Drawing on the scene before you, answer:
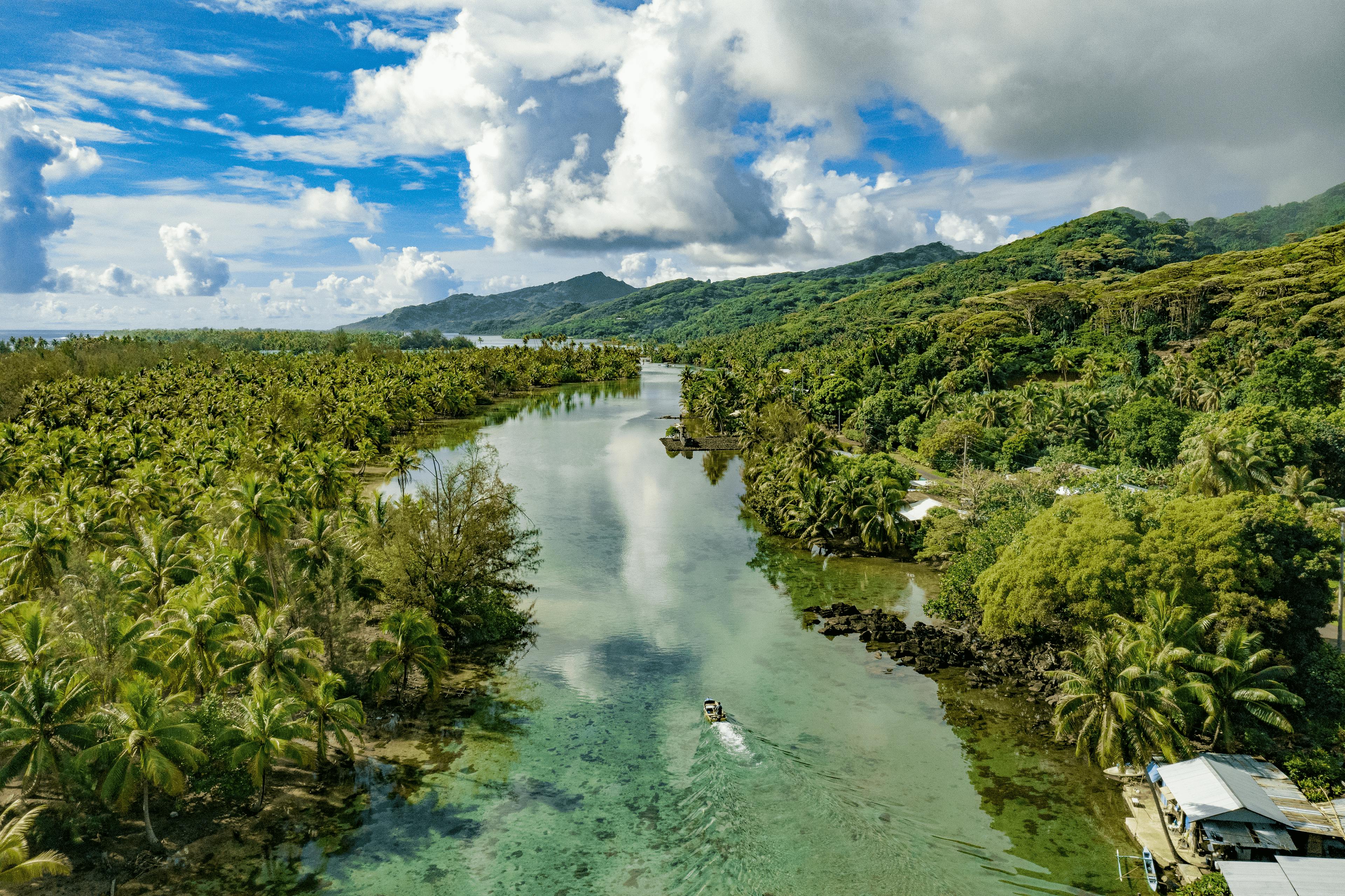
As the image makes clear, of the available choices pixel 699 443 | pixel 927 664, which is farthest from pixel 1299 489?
pixel 699 443

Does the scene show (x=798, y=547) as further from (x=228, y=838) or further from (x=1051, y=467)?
(x=228, y=838)

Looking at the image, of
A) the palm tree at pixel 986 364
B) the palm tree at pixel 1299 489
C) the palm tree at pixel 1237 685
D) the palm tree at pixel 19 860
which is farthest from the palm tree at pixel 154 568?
the palm tree at pixel 986 364

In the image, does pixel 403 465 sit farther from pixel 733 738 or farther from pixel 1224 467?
pixel 1224 467

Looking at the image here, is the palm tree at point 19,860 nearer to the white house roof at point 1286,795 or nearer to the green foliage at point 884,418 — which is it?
the white house roof at point 1286,795

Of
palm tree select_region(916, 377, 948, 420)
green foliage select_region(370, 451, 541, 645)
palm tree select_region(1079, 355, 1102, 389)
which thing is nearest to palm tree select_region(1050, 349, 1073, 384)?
palm tree select_region(1079, 355, 1102, 389)

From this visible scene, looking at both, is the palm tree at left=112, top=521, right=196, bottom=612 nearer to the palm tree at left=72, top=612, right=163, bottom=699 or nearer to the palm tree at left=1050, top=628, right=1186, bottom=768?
the palm tree at left=72, top=612, right=163, bottom=699

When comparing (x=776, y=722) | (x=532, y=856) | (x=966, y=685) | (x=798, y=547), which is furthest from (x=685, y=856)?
(x=798, y=547)
